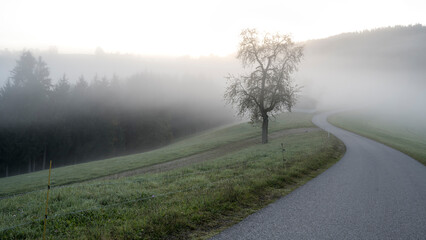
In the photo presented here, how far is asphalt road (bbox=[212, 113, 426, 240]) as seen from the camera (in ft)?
19.9

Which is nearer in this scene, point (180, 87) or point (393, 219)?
point (393, 219)

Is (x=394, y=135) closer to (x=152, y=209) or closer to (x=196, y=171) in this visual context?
(x=196, y=171)

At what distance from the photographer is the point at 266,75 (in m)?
32.8

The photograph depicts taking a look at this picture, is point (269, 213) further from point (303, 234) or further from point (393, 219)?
point (393, 219)

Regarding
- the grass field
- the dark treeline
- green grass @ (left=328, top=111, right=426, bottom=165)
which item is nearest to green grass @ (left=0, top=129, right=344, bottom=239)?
the grass field

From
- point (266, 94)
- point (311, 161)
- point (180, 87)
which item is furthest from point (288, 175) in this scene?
point (180, 87)

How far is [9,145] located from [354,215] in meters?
65.1

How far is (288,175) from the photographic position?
39.1 feet

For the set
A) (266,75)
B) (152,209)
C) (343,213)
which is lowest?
(343,213)

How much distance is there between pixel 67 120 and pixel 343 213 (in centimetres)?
6632

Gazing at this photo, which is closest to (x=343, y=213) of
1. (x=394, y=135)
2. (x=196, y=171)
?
(x=196, y=171)

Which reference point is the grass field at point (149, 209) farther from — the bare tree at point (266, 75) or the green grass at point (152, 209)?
the bare tree at point (266, 75)

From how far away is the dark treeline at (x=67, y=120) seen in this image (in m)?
54.3

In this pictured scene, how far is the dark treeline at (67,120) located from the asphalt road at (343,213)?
2373 inches
